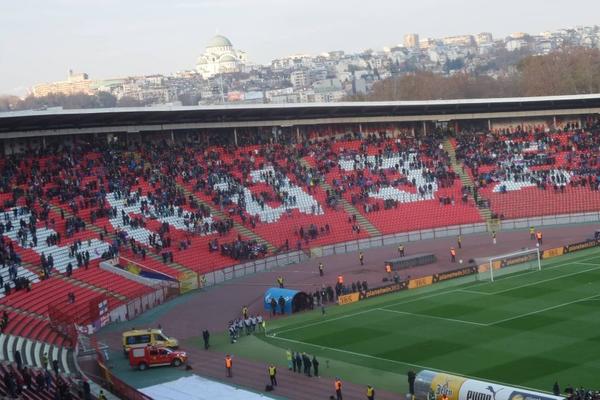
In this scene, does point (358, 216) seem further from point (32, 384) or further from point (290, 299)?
point (32, 384)

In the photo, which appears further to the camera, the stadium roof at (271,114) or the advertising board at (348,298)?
the stadium roof at (271,114)

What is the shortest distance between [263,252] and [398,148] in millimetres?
22942

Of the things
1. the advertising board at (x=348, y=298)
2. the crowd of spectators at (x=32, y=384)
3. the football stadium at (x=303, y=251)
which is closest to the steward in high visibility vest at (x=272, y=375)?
the football stadium at (x=303, y=251)

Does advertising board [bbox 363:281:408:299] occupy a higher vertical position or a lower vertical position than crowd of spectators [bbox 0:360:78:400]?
lower

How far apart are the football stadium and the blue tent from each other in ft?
0.35

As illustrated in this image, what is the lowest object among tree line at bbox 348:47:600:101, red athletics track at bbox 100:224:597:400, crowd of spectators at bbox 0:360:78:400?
red athletics track at bbox 100:224:597:400

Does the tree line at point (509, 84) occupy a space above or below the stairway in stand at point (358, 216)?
above

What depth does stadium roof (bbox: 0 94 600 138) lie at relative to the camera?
70500mm

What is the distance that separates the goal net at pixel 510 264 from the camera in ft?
184

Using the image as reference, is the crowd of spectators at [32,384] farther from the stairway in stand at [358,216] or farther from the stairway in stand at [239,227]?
the stairway in stand at [358,216]

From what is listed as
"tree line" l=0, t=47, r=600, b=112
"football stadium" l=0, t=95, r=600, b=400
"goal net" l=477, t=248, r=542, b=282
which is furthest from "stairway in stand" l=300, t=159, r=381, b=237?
"tree line" l=0, t=47, r=600, b=112

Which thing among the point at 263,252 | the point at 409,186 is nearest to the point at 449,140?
the point at 409,186

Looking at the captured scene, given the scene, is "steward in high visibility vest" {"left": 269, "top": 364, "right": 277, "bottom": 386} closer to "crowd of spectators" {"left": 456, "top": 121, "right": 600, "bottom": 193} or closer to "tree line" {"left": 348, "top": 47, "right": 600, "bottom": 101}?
"crowd of spectators" {"left": 456, "top": 121, "right": 600, "bottom": 193}

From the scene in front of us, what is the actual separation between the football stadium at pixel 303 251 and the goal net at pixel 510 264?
170 mm
